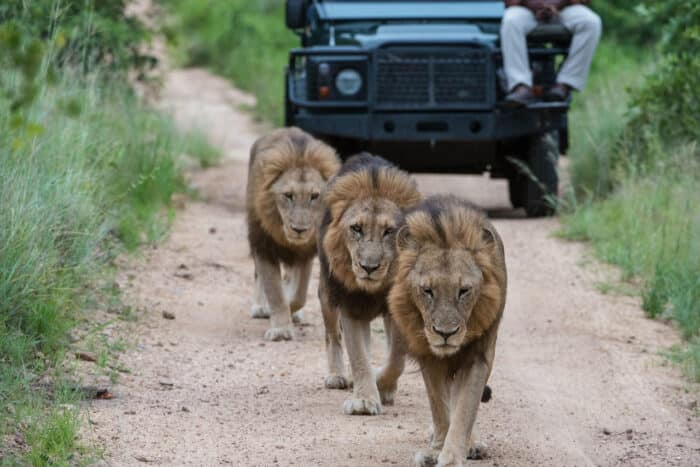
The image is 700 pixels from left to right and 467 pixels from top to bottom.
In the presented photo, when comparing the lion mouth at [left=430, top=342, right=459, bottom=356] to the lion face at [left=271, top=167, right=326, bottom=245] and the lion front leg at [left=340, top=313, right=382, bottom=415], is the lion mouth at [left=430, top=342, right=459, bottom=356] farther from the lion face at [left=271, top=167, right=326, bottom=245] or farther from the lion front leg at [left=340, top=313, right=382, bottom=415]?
the lion face at [left=271, top=167, right=326, bottom=245]

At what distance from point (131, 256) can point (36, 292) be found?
7.79 ft

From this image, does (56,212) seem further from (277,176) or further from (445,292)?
(445,292)

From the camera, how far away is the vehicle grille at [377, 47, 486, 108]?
33.1 feet

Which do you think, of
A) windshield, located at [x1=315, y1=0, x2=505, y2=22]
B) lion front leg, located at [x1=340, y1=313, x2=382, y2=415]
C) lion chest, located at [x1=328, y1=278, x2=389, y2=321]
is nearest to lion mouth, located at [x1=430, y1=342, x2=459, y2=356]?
lion chest, located at [x1=328, y1=278, x2=389, y2=321]

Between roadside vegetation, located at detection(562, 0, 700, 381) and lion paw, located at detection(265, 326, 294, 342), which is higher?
roadside vegetation, located at detection(562, 0, 700, 381)

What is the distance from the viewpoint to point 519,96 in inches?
394

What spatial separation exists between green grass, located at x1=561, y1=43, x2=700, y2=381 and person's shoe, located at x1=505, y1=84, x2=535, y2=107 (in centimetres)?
78

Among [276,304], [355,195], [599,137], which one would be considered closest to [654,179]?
[599,137]

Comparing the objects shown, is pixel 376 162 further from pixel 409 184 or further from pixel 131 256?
pixel 131 256

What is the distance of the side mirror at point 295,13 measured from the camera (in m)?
10.8

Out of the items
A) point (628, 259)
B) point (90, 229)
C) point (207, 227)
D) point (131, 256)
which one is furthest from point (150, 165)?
point (628, 259)

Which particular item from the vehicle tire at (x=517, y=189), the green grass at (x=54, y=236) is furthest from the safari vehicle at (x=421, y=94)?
the green grass at (x=54, y=236)

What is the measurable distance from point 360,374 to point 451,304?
123cm

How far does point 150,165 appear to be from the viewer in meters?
10.3
